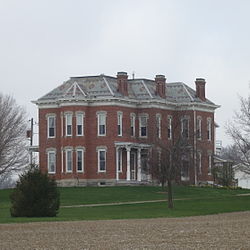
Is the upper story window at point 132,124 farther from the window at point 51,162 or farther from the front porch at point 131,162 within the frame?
the window at point 51,162

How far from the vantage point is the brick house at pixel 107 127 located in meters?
84.2

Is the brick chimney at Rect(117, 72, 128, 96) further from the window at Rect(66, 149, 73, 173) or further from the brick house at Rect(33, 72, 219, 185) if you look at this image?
the window at Rect(66, 149, 73, 173)

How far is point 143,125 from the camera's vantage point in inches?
3455

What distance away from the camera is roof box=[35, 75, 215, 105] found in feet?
277

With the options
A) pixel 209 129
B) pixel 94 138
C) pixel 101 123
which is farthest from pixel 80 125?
pixel 209 129

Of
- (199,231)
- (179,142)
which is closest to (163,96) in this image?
(179,142)

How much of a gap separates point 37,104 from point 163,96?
491 inches

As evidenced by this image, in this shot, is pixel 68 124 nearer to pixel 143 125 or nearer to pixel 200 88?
pixel 143 125

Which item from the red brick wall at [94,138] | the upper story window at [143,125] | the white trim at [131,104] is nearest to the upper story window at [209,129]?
the white trim at [131,104]

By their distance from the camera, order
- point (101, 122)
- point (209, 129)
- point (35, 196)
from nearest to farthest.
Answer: point (35, 196) → point (101, 122) → point (209, 129)

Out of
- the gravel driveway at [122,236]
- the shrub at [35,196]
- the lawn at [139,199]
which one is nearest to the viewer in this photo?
the gravel driveway at [122,236]

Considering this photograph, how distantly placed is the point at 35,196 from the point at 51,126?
4011cm

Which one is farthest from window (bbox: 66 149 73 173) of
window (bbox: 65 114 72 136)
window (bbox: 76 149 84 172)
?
window (bbox: 65 114 72 136)

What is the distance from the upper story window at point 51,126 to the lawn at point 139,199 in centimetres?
993
